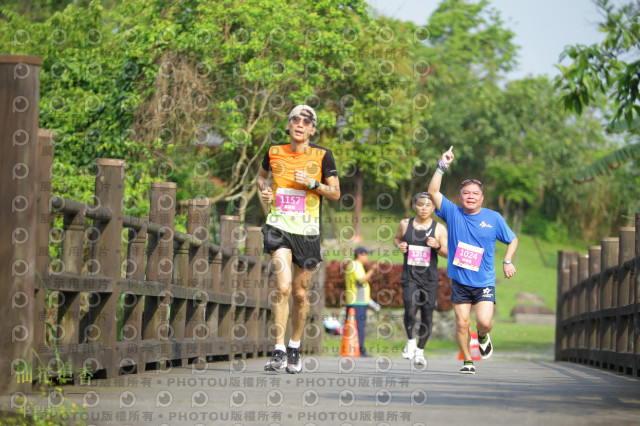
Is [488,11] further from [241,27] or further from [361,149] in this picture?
[241,27]

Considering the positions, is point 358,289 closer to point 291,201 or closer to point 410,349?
point 410,349

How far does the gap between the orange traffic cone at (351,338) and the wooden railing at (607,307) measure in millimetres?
3382

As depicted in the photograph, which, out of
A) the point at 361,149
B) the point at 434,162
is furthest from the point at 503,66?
the point at 361,149

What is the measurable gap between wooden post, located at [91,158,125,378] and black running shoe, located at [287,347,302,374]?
1872 mm

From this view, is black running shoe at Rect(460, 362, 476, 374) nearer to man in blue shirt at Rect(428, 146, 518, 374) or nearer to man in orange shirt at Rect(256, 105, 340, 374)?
man in blue shirt at Rect(428, 146, 518, 374)

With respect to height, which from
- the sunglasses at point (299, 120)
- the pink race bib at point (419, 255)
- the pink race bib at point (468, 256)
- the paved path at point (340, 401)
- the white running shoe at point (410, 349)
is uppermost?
the sunglasses at point (299, 120)

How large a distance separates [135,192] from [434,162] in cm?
3544

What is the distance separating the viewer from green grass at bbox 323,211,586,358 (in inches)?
1040

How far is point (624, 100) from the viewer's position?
22.9 ft

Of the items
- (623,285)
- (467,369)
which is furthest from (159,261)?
(623,285)

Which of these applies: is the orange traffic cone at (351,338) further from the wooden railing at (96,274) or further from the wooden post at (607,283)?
the wooden railing at (96,274)

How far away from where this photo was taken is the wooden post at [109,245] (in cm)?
663

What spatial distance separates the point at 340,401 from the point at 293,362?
106 inches

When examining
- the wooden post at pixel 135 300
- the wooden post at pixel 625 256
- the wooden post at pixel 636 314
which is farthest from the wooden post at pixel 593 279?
the wooden post at pixel 135 300
